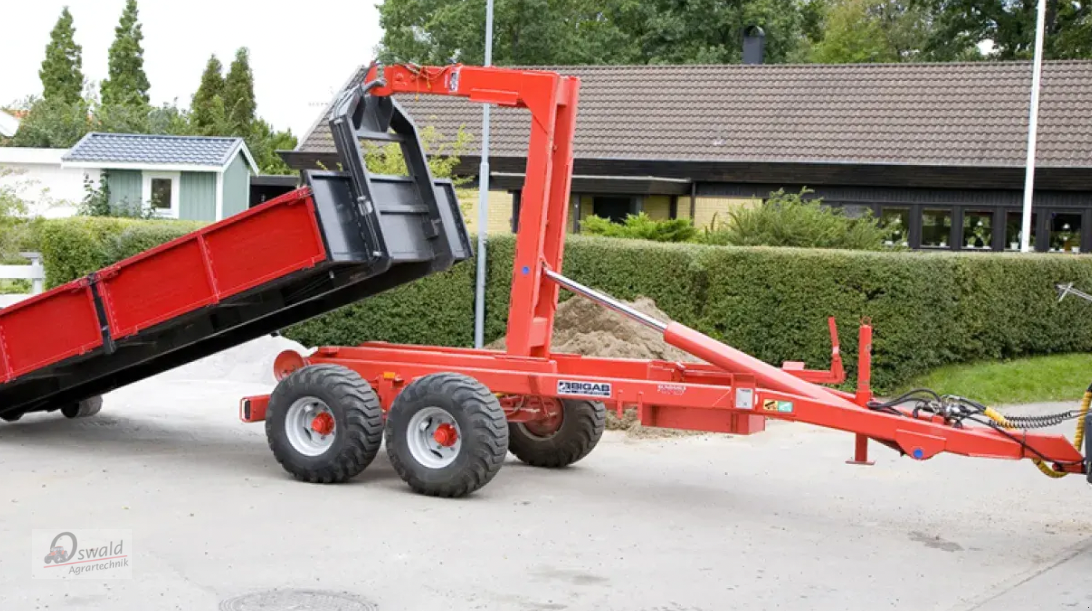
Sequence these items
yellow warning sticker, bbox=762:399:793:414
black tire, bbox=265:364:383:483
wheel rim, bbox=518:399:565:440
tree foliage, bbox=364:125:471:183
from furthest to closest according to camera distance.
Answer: tree foliage, bbox=364:125:471:183 < wheel rim, bbox=518:399:565:440 < black tire, bbox=265:364:383:483 < yellow warning sticker, bbox=762:399:793:414

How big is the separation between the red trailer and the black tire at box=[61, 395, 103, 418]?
11.6 feet

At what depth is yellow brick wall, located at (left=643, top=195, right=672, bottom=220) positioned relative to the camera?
102 feet

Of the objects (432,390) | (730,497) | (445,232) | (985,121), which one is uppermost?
(985,121)

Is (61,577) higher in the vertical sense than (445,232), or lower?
lower

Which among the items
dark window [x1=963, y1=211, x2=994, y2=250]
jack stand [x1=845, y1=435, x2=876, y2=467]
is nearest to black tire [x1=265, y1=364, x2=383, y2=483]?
jack stand [x1=845, y1=435, x2=876, y2=467]

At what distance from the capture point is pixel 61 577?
8.42 m

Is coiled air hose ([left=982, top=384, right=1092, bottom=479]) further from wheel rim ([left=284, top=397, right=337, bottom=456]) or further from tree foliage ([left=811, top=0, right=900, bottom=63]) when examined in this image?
tree foliage ([left=811, top=0, right=900, bottom=63])

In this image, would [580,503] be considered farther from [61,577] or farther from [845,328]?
[845,328]

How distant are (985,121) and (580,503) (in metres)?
22.1

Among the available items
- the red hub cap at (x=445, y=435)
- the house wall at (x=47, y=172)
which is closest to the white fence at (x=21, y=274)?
the red hub cap at (x=445, y=435)

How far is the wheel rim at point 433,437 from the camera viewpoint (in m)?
11.3

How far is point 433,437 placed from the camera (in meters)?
11.4

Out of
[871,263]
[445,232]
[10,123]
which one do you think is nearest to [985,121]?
[871,263]

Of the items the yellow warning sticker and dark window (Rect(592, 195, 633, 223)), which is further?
dark window (Rect(592, 195, 633, 223))
